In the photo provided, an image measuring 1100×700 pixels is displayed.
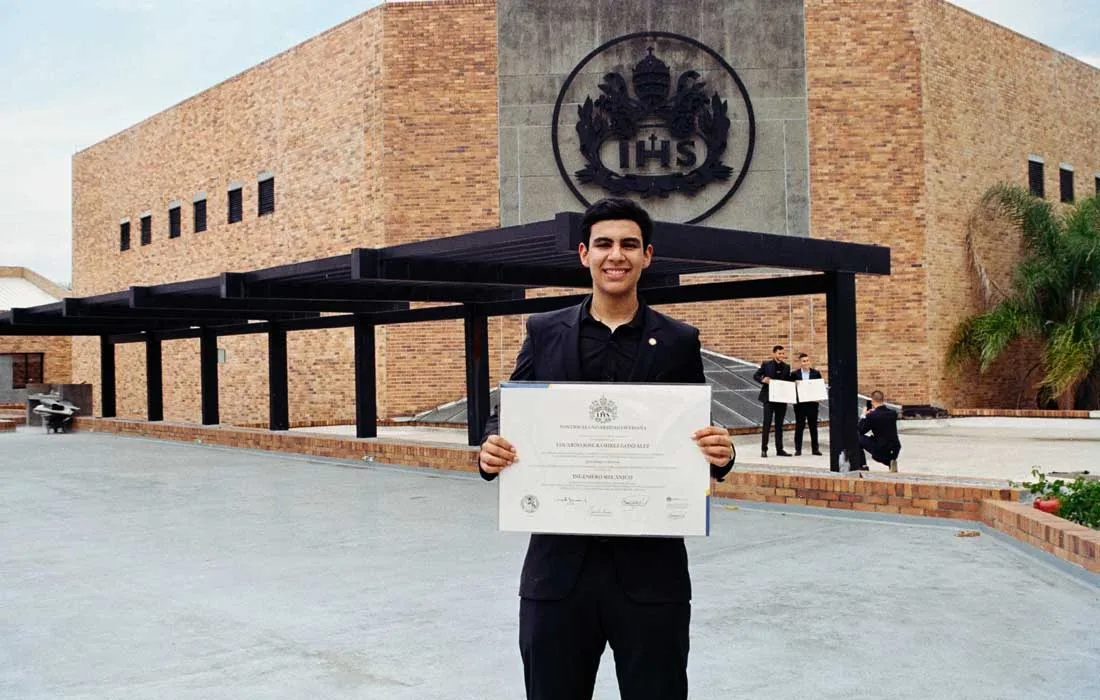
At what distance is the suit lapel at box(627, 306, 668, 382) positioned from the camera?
2.92m

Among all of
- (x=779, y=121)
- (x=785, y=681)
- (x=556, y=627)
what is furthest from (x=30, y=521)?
(x=779, y=121)

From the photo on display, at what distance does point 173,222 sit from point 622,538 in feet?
112

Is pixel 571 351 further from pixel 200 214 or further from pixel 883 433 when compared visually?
pixel 200 214

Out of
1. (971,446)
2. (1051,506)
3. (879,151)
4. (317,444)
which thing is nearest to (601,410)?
(1051,506)

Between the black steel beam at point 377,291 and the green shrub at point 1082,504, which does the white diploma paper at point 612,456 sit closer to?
the green shrub at point 1082,504

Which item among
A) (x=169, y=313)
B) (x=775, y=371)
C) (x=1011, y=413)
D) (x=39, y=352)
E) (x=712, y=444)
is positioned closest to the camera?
(x=712, y=444)

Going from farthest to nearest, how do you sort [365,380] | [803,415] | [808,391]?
[365,380], [803,415], [808,391]

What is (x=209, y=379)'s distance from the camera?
24.6m

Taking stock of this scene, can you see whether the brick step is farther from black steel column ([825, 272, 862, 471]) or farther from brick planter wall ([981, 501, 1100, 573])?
brick planter wall ([981, 501, 1100, 573])

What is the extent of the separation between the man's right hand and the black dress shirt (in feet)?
1.02

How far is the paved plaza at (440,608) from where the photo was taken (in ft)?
16.7

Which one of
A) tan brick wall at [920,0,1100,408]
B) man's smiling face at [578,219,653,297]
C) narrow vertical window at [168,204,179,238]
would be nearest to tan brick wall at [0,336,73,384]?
narrow vertical window at [168,204,179,238]

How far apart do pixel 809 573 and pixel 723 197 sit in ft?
55.3

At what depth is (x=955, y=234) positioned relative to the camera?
995 inches
